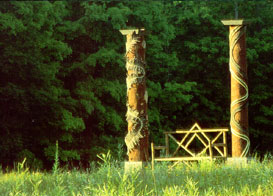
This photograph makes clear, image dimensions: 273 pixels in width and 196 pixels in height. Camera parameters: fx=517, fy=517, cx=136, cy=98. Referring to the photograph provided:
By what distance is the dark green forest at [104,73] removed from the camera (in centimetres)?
1945

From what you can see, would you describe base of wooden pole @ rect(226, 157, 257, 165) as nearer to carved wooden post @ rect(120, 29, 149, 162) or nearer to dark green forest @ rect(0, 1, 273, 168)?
carved wooden post @ rect(120, 29, 149, 162)

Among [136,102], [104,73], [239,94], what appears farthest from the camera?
[104,73]

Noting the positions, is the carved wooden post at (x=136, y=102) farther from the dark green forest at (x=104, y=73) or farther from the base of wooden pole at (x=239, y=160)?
the dark green forest at (x=104, y=73)

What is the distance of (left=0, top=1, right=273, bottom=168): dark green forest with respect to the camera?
1945 cm

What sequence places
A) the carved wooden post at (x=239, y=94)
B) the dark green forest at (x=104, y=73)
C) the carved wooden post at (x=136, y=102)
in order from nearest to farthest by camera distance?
the carved wooden post at (x=136, y=102), the carved wooden post at (x=239, y=94), the dark green forest at (x=104, y=73)

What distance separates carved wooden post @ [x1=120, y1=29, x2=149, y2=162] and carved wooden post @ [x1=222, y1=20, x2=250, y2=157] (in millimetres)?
2141

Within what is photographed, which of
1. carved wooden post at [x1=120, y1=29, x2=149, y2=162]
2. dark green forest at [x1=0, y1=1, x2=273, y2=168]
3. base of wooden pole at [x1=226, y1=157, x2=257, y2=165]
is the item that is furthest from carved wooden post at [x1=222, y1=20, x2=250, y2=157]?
dark green forest at [x1=0, y1=1, x2=273, y2=168]

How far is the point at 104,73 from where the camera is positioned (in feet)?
73.3

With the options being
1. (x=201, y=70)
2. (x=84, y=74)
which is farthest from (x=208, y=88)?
(x=84, y=74)

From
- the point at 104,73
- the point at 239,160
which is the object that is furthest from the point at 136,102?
the point at 104,73

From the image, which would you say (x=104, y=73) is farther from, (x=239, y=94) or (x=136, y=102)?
(x=239, y=94)

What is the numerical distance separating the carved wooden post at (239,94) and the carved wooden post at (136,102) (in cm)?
214

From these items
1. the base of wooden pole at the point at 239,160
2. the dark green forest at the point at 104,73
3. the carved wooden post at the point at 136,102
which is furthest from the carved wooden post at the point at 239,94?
the dark green forest at the point at 104,73

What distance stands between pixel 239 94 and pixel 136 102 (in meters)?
2.49
